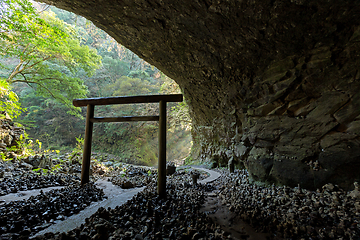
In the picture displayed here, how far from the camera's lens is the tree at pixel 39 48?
5699 millimetres

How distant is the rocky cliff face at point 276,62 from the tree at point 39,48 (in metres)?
2.66

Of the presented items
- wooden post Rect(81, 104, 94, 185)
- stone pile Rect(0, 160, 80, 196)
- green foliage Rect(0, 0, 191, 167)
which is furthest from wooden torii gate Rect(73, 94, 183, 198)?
green foliage Rect(0, 0, 191, 167)

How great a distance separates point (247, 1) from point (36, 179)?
682 cm

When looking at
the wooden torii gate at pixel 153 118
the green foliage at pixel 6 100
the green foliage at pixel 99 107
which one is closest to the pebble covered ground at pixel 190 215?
the wooden torii gate at pixel 153 118

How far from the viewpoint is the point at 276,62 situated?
156 inches

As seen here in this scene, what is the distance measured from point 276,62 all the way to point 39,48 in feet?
32.7

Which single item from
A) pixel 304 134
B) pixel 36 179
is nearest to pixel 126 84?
pixel 36 179

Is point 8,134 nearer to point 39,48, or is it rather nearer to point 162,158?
point 39,48

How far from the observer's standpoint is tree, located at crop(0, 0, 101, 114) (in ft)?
18.7

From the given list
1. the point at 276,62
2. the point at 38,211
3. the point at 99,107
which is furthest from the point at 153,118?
the point at 99,107

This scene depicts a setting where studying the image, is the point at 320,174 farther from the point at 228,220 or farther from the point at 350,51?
the point at 350,51

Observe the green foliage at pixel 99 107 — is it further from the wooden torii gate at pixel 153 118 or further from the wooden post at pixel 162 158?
the wooden post at pixel 162 158

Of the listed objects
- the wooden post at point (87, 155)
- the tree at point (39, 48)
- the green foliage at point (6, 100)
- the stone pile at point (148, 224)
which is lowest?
the stone pile at point (148, 224)

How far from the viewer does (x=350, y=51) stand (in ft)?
9.32
